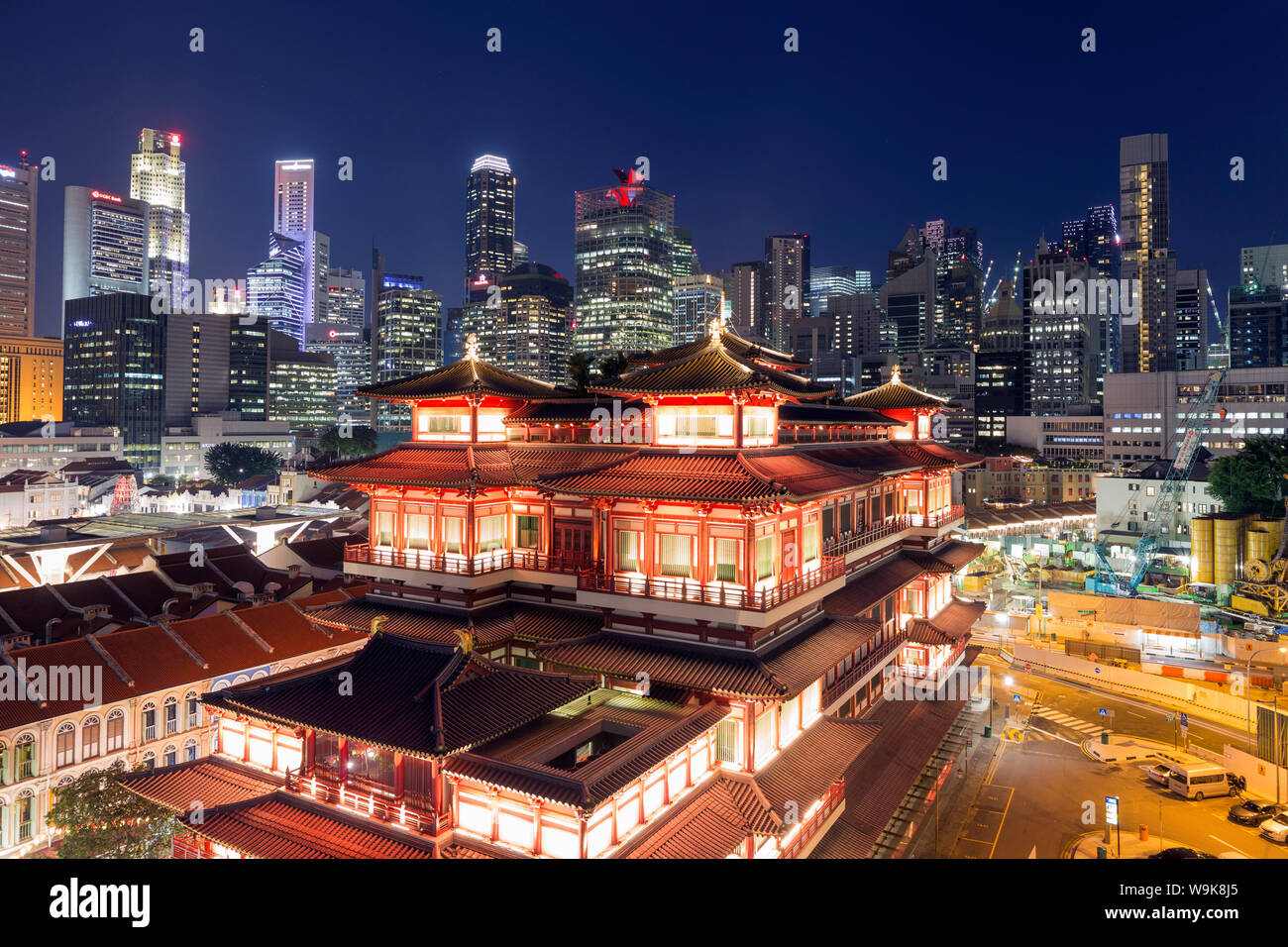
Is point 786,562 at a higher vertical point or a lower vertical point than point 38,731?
higher

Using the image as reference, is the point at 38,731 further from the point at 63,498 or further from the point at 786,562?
the point at 63,498

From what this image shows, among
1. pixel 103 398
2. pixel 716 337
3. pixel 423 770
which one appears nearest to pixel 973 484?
pixel 716 337

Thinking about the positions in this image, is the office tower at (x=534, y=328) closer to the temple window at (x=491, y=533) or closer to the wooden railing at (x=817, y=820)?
the temple window at (x=491, y=533)

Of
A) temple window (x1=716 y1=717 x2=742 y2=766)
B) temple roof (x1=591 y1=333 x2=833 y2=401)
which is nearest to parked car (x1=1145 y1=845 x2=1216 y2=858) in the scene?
temple window (x1=716 y1=717 x2=742 y2=766)

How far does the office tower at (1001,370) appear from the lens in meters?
170

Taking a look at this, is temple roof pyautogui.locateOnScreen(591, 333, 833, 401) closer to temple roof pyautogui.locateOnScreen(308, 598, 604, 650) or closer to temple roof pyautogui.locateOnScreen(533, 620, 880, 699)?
temple roof pyautogui.locateOnScreen(533, 620, 880, 699)

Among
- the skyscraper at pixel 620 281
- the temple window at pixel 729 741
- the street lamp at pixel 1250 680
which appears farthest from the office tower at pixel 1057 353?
the temple window at pixel 729 741

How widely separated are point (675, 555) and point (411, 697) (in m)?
9.22

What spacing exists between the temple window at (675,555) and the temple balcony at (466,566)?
11.7ft

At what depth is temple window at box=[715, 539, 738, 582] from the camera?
2338 centimetres

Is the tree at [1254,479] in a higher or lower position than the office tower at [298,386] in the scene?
lower
